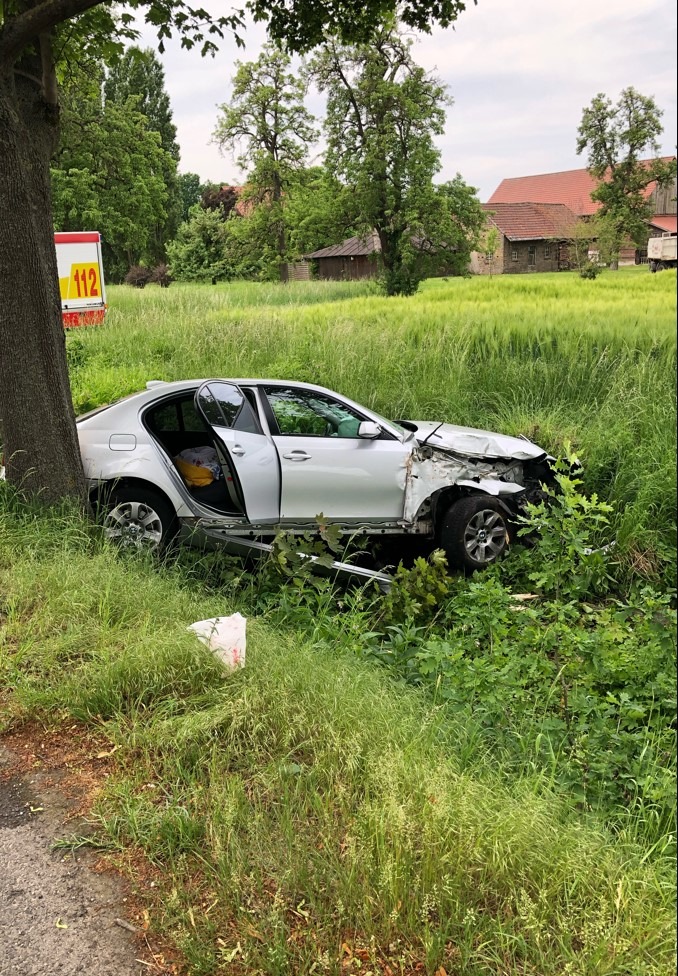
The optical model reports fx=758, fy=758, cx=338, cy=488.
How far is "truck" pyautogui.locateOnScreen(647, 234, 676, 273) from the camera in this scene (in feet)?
5.76

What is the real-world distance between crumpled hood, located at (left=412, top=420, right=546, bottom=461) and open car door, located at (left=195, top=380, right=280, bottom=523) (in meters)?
1.40

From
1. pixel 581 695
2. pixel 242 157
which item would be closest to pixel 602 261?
pixel 581 695

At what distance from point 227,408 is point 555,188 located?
10.4 ft

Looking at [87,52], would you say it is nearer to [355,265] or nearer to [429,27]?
[429,27]

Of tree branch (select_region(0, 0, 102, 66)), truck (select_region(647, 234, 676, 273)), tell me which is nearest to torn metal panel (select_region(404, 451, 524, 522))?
tree branch (select_region(0, 0, 102, 66))

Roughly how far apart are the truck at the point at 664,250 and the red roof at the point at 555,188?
299 cm

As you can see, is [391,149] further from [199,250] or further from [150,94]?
[150,94]

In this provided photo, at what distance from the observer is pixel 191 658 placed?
400cm

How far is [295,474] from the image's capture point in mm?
6410

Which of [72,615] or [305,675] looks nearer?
[305,675]

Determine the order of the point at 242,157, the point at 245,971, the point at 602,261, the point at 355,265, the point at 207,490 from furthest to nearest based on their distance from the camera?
1. the point at 355,265
2. the point at 242,157
3. the point at 602,261
4. the point at 207,490
5. the point at 245,971

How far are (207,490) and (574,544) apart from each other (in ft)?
11.0

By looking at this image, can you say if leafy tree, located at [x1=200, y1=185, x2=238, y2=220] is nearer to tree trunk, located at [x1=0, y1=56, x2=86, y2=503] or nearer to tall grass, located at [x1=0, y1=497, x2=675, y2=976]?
tree trunk, located at [x1=0, y1=56, x2=86, y2=503]

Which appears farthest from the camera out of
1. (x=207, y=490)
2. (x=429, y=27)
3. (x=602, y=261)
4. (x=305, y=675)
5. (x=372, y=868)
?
(x=602, y=261)
